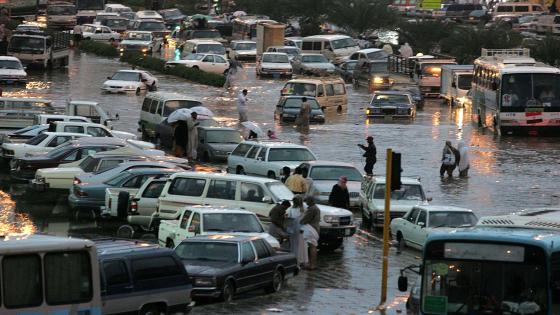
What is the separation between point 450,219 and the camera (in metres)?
30.5

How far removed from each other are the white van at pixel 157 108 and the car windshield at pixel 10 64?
1495 cm

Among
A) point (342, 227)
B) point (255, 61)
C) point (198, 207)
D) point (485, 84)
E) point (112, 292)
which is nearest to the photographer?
point (112, 292)

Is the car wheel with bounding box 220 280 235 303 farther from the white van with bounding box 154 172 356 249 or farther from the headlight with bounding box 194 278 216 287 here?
the white van with bounding box 154 172 356 249

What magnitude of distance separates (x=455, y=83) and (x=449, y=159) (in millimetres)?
23435

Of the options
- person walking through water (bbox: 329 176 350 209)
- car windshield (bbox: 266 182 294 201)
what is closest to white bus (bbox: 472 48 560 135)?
person walking through water (bbox: 329 176 350 209)

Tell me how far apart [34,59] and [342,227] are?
130ft

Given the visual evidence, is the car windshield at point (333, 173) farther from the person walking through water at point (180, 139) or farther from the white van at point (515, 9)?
the white van at point (515, 9)

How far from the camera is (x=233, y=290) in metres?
24.5

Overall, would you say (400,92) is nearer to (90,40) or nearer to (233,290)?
(90,40)

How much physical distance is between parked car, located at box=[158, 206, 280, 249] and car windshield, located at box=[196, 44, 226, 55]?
47608 millimetres

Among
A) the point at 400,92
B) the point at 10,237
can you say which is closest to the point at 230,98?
the point at 400,92

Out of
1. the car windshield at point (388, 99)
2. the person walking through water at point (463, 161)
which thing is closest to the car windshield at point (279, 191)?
the person walking through water at point (463, 161)

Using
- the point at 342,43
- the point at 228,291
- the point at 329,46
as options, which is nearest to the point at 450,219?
the point at 228,291

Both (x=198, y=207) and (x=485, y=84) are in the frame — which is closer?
(x=198, y=207)
